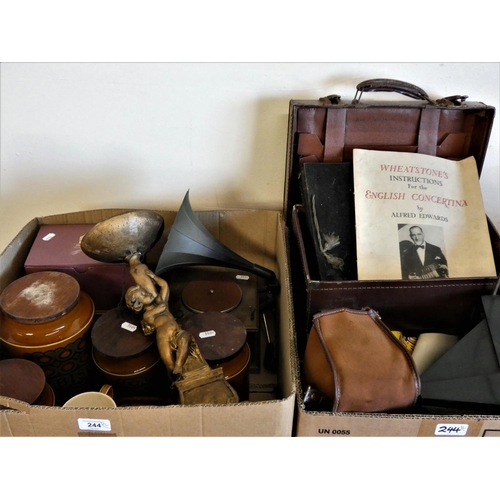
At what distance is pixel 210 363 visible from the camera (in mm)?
1055

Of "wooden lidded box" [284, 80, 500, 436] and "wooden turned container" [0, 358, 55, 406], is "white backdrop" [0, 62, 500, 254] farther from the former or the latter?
"wooden turned container" [0, 358, 55, 406]

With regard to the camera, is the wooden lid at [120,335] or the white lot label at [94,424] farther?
the wooden lid at [120,335]

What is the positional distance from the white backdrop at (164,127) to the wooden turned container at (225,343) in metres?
0.46

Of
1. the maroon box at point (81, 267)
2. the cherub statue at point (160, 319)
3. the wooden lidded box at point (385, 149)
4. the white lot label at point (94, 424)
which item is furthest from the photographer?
the maroon box at point (81, 267)

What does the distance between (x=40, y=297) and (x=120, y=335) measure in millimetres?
208

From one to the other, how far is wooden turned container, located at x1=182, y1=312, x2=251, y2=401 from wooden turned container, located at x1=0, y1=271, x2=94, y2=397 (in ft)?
0.82

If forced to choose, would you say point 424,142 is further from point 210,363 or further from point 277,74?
point 210,363

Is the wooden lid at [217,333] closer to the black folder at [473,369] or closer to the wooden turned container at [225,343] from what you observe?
the wooden turned container at [225,343]

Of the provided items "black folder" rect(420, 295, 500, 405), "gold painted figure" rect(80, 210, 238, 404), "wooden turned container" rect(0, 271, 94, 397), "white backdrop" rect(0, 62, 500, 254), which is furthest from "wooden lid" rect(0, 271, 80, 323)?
"black folder" rect(420, 295, 500, 405)

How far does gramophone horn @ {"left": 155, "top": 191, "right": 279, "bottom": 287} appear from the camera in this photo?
1.27 meters

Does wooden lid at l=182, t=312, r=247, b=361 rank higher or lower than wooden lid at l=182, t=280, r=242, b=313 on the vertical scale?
higher

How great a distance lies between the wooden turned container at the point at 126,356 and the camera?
3.47 ft

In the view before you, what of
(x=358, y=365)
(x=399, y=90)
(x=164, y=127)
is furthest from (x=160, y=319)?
(x=399, y=90)

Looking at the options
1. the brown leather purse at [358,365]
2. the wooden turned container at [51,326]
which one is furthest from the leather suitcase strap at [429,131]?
the wooden turned container at [51,326]
